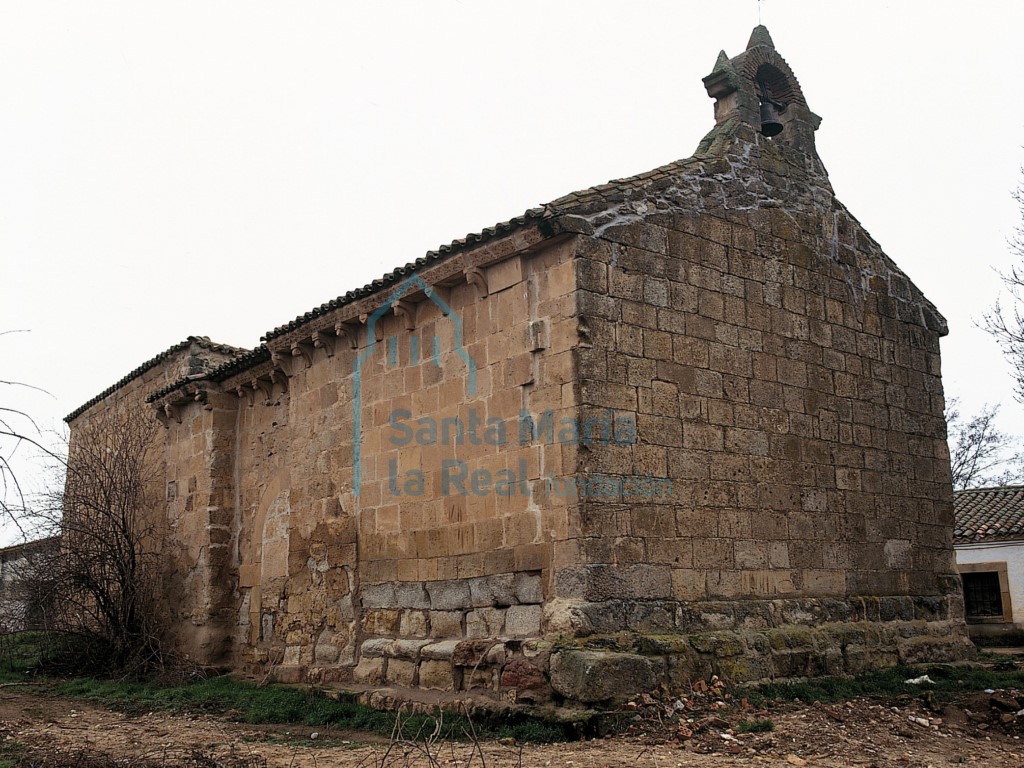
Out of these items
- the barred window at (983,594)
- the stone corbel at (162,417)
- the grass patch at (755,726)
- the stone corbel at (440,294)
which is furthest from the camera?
the barred window at (983,594)

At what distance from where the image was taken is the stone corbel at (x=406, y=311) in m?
10.3

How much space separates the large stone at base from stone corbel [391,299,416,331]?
385 cm


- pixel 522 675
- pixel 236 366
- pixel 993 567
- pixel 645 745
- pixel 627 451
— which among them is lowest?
pixel 645 745

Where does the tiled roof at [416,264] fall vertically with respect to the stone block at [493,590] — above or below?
above

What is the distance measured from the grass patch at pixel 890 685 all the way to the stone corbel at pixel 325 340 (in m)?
5.77

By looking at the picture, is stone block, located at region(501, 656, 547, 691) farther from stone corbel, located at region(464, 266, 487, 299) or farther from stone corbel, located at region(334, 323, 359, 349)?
stone corbel, located at region(334, 323, 359, 349)

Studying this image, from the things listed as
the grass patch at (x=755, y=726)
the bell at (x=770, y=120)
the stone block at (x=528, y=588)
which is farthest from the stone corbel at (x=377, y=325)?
the grass patch at (x=755, y=726)

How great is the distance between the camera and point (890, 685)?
31.6 feet

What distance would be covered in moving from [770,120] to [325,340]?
5467 millimetres

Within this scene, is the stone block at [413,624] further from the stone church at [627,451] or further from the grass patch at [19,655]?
the grass patch at [19,655]

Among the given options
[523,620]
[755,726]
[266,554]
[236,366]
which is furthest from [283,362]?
[755,726]

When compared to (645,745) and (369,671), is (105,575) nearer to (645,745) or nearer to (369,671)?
(369,671)

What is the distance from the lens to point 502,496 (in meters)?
9.06

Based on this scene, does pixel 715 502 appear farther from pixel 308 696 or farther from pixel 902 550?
pixel 308 696
